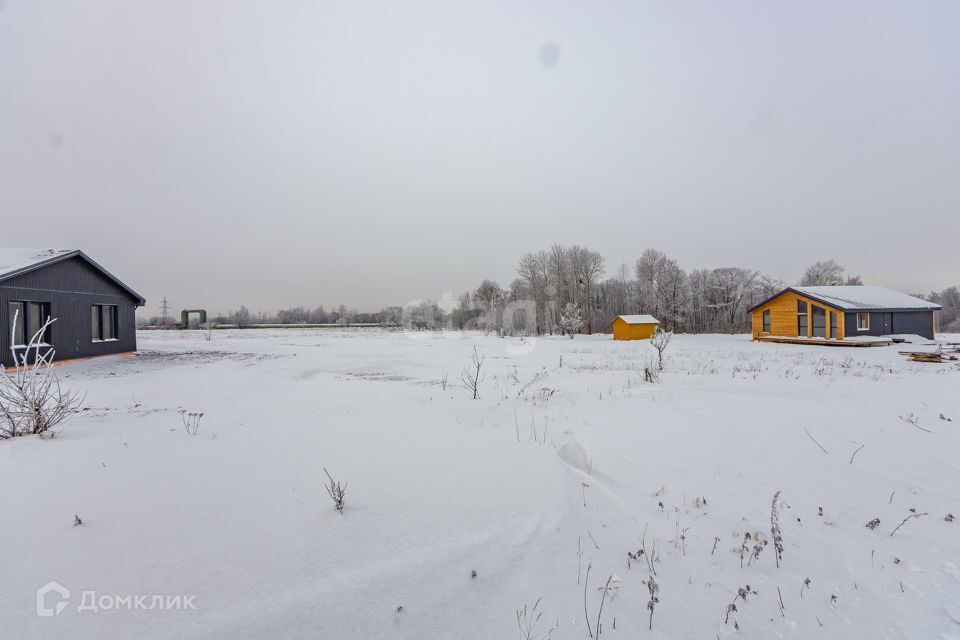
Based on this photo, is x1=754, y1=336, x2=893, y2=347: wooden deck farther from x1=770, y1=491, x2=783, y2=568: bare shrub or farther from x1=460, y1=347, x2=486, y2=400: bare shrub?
x1=770, y1=491, x2=783, y2=568: bare shrub

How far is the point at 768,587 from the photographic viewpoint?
2576 mm

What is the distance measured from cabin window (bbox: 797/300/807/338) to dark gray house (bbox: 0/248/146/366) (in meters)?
38.9

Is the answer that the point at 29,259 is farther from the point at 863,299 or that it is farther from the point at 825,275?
the point at 825,275

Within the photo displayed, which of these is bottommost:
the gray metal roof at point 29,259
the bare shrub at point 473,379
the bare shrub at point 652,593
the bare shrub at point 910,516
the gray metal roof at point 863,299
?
the bare shrub at point 910,516

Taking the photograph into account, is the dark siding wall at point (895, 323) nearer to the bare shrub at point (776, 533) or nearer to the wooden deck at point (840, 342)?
the wooden deck at point (840, 342)

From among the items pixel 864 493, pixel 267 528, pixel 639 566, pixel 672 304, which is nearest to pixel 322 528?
pixel 267 528

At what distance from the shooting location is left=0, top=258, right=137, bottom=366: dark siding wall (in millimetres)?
13602

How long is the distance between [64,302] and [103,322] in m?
2.72

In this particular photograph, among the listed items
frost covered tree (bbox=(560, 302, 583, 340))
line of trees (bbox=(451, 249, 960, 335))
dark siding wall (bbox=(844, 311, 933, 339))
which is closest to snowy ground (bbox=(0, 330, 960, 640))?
dark siding wall (bbox=(844, 311, 933, 339))

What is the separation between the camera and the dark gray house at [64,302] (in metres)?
13.7

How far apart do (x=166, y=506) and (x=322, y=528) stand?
1301mm

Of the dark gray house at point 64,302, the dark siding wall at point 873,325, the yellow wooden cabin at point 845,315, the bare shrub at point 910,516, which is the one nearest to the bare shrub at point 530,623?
the bare shrub at point 910,516

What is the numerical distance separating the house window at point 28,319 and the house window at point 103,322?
199 cm

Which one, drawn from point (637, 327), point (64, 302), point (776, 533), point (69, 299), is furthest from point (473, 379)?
point (637, 327)
